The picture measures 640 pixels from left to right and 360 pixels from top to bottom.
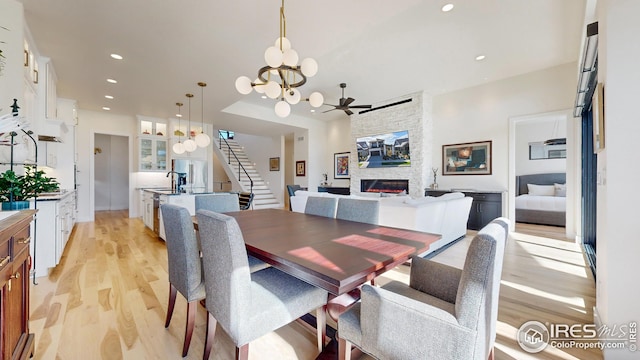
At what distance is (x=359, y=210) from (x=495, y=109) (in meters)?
4.98

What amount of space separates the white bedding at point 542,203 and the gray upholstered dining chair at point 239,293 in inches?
263

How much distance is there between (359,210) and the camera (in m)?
A: 2.34

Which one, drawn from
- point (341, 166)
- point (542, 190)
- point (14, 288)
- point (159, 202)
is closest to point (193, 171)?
point (159, 202)

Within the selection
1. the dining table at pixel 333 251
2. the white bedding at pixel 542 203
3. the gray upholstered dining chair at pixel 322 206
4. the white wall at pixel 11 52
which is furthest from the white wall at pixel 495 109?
the white wall at pixel 11 52

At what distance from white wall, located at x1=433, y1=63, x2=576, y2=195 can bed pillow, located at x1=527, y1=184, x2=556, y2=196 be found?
2.17 m

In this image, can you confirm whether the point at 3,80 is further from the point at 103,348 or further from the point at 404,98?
the point at 404,98

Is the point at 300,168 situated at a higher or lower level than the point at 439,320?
higher

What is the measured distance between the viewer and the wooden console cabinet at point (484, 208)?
5138 mm

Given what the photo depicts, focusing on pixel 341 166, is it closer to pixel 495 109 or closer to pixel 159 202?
pixel 495 109

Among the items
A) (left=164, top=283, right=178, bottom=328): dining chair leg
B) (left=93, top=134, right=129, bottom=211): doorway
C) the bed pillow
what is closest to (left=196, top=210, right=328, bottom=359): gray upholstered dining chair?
(left=164, top=283, right=178, bottom=328): dining chair leg

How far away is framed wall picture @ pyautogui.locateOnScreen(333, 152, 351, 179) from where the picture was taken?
850 centimetres

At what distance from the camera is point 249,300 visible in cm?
124

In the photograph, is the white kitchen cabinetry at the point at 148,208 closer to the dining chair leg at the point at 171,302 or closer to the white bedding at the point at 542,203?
the dining chair leg at the point at 171,302

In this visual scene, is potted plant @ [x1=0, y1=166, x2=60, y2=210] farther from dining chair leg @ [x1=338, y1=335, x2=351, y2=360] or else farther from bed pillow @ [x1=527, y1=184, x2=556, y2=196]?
bed pillow @ [x1=527, y1=184, x2=556, y2=196]
